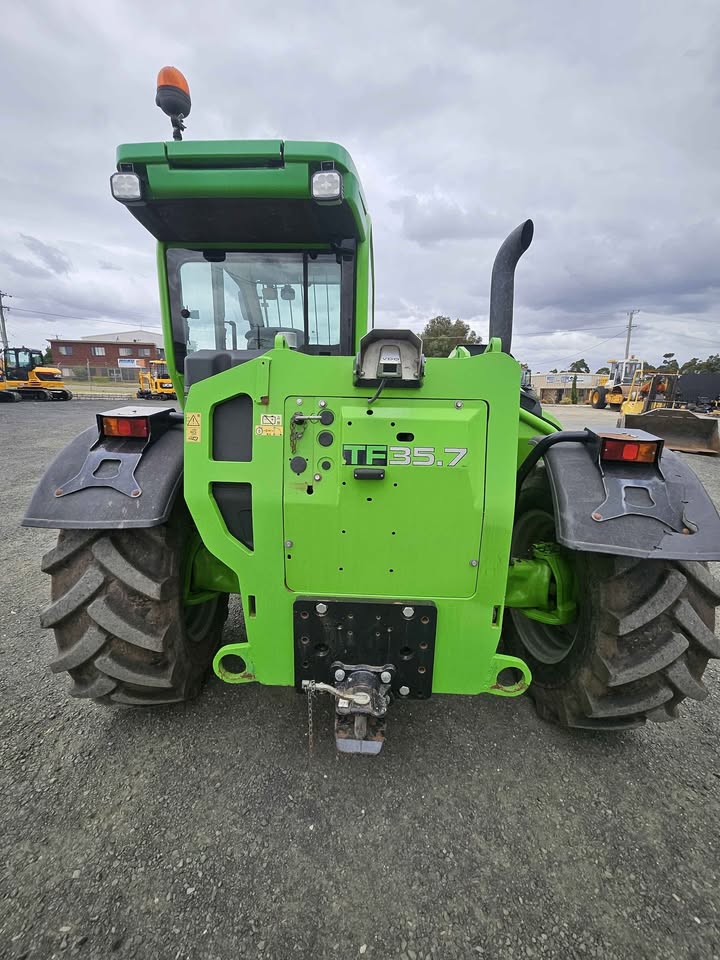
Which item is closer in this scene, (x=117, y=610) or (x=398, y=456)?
(x=398, y=456)

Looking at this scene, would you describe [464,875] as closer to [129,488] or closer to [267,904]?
[267,904]

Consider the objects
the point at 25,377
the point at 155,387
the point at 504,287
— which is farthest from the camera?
the point at 155,387

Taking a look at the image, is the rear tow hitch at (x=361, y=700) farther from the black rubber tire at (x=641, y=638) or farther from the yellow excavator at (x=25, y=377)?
the yellow excavator at (x=25, y=377)

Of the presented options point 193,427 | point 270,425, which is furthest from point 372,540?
point 193,427

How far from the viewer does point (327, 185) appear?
7.39ft

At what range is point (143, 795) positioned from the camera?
6.03 feet

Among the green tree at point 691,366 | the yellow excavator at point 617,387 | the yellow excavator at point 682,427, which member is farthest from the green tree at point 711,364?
the yellow excavator at point 682,427

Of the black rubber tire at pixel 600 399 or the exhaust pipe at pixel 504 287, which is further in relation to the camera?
the black rubber tire at pixel 600 399

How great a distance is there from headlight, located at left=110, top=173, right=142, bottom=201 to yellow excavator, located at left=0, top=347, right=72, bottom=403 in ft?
85.6

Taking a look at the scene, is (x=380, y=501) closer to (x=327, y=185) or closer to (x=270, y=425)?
(x=270, y=425)

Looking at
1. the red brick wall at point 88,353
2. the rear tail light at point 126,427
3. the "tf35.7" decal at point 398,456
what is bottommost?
the "tf35.7" decal at point 398,456

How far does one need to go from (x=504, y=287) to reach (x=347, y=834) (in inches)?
105

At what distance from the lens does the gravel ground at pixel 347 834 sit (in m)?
1.41

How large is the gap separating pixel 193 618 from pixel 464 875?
1.66 meters
